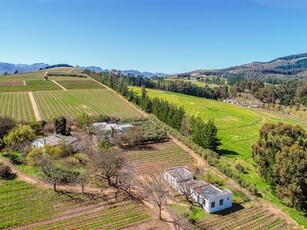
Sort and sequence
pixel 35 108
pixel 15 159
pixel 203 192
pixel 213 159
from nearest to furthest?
pixel 203 192 < pixel 15 159 < pixel 213 159 < pixel 35 108

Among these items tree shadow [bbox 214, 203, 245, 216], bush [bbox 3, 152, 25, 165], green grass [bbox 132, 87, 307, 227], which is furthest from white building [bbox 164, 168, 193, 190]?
bush [bbox 3, 152, 25, 165]

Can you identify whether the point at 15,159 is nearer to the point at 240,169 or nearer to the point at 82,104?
the point at 240,169

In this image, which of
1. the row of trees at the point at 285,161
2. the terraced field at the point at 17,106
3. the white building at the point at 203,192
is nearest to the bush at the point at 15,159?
the white building at the point at 203,192

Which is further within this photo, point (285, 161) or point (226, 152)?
point (226, 152)

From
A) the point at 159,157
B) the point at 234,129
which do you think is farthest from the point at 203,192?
the point at 234,129

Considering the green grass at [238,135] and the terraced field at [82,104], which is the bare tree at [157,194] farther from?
the terraced field at [82,104]

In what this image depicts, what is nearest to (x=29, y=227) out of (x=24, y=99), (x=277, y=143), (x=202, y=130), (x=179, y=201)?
(x=179, y=201)

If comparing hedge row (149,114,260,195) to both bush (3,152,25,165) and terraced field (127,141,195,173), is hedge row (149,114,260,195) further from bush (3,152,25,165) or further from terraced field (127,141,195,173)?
bush (3,152,25,165)
